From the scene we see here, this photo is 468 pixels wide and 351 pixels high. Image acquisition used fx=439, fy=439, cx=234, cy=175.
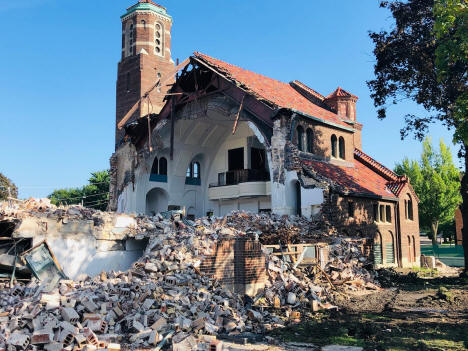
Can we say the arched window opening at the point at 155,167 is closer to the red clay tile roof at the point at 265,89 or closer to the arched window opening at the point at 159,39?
the red clay tile roof at the point at 265,89

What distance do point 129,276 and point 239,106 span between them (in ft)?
53.7

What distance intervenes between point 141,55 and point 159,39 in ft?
11.3

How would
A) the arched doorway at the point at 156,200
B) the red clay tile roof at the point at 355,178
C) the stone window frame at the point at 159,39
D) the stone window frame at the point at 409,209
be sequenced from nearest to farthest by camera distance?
the red clay tile roof at the point at 355,178
the stone window frame at the point at 409,209
the arched doorway at the point at 156,200
the stone window frame at the point at 159,39

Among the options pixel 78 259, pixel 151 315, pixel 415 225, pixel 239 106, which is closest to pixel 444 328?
pixel 151 315

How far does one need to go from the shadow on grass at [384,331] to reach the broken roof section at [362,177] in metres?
10.8

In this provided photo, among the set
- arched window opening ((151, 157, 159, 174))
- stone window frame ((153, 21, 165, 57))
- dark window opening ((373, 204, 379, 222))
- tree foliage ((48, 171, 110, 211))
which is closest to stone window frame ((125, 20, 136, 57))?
stone window frame ((153, 21, 165, 57))

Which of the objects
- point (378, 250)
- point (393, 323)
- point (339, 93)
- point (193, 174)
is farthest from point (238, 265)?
point (339, 93)

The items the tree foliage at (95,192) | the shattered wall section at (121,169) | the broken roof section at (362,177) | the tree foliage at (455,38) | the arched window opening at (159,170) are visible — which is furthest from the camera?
the tree foliage at (95,192)

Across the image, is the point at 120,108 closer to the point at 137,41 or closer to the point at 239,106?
the point at 137,41

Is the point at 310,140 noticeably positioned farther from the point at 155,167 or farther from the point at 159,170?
the point at 155,167

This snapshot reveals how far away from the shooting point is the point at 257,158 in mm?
31188

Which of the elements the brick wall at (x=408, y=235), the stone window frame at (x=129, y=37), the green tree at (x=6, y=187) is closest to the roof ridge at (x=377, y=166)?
the brick wall at (x=408, y=235)

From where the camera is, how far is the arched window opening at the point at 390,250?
27747mm

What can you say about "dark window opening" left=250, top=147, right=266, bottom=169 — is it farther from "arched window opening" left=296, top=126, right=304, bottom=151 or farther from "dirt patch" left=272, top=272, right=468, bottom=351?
"dirt patch" left=272, top=272, right=468, bottom=351
